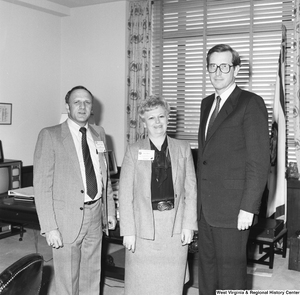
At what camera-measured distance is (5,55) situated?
6254 millimetres

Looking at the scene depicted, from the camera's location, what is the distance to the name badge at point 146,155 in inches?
112

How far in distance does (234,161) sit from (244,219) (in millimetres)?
342

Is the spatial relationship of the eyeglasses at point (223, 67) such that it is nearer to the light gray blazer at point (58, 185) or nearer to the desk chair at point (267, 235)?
the light gray blazer at point (58, 185)

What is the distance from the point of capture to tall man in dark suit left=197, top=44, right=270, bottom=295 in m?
2.56

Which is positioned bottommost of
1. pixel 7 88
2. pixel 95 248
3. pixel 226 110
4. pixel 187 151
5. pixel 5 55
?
pixel 95 248

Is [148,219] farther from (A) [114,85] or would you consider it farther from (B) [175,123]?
(A) [114,85]

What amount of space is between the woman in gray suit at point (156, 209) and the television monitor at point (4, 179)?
10.7 ft

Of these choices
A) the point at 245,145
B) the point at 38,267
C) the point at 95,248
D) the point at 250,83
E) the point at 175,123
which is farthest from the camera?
the point at 175,123

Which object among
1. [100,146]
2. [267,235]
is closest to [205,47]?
[267,235]

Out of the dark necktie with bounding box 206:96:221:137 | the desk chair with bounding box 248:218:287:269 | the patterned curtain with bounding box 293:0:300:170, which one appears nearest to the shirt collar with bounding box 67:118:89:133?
the dark necktie with bounding box 206:96:221:137

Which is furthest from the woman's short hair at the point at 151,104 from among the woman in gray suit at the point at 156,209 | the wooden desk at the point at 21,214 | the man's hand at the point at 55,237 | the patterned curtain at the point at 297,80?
the patterned curtain at the point at 297,80

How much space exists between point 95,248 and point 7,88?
3.90m

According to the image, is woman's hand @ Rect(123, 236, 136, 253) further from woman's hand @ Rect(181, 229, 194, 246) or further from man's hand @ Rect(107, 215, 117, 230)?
man's hand @ Rect(107, 215, 117, 230)

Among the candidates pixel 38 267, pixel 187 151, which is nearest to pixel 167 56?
pixel 187 151
